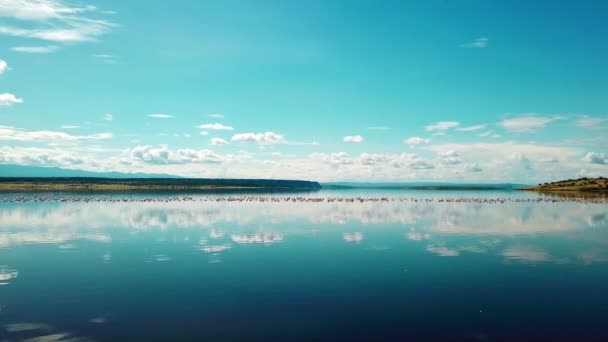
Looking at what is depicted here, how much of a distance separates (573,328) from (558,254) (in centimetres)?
1557

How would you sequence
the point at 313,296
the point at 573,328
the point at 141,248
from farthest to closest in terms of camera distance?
the point at 141,248 < the point at 313,296 < the point at 573,328

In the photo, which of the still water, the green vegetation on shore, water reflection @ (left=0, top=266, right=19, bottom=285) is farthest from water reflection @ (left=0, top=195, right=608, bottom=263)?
the green vegetation on shore

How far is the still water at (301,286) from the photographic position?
13.8 metres

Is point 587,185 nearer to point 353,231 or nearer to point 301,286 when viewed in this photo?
point 353,231

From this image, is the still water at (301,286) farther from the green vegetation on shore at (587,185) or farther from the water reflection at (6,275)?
the green vegetation on shore at (587,185)

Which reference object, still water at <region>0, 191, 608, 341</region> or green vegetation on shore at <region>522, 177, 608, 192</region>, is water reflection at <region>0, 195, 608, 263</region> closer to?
still water at <region>0, 191, 608, 341</region>

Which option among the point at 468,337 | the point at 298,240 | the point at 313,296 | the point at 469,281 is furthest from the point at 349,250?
the point at 468,337

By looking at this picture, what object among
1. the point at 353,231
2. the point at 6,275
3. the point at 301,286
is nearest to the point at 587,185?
the point at 353,231

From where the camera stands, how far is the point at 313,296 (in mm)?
17500

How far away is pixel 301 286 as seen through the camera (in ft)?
63.0

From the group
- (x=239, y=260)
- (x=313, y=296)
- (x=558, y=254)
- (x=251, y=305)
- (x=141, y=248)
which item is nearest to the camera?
(x=251, y=305)

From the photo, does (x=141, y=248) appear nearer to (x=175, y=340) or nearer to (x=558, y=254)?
(x=175, y=340)

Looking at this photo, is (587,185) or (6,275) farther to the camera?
(587,185)

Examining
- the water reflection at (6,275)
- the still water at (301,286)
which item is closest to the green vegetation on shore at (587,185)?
the still water at (301,286)
